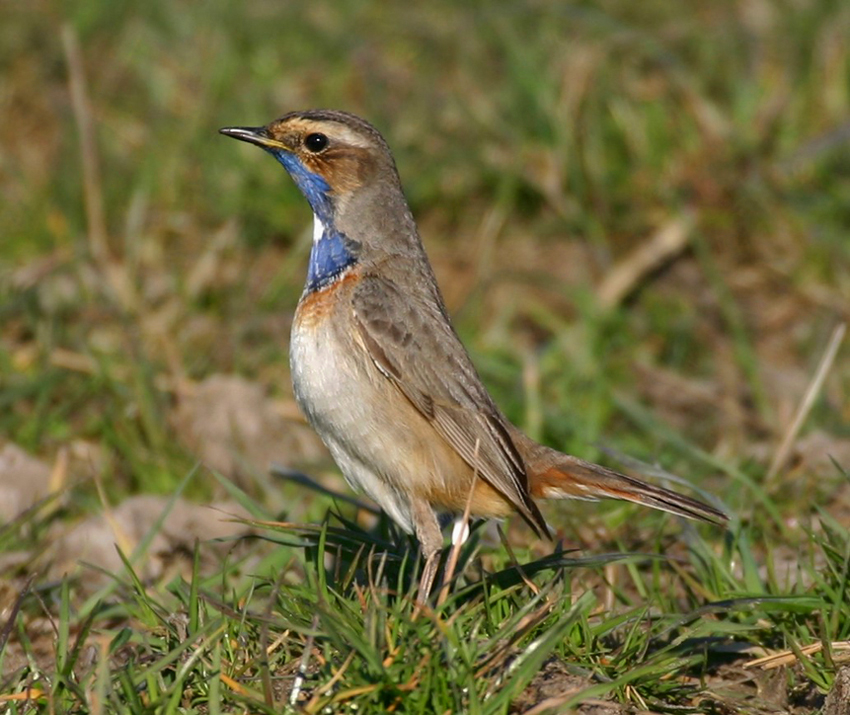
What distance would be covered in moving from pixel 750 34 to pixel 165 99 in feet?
14.4

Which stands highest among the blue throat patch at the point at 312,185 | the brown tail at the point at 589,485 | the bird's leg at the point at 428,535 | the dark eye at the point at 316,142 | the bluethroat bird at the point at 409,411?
the dark eye at the point at 316,142

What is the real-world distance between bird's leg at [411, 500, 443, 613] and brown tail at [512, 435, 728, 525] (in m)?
0.48

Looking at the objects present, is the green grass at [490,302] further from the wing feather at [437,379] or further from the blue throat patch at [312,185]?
the blue throat patch at [312,185]

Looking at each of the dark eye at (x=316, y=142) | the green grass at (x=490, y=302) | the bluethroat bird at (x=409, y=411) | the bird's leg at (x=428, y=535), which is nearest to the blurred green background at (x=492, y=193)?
the green grass at (x=490, y=302)

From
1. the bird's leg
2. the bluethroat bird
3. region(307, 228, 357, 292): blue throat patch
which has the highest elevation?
region(307, 228, 357, 292): blue throat patch

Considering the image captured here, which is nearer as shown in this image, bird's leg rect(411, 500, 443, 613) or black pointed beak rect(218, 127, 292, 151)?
bird's leg rect(411, 500, 443, 613)

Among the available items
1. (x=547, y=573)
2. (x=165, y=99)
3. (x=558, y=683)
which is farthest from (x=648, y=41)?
(x=558, y=683)

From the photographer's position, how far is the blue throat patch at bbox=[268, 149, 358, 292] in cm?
587

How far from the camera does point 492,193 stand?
9766mm

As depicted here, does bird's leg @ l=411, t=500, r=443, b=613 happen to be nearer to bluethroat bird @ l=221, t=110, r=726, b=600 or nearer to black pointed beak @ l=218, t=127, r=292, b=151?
bluethroat bird @ l=221, t=110, r=726, b=600

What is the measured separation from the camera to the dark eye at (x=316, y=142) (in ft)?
20.0

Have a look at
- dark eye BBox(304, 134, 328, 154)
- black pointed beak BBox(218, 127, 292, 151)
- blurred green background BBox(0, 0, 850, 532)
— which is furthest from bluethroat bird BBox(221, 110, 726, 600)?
blurred green background BBox(0, 0, 850, 532)

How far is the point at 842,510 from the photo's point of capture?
6484mm

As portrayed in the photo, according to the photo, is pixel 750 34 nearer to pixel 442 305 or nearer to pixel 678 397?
pixel 678 397
